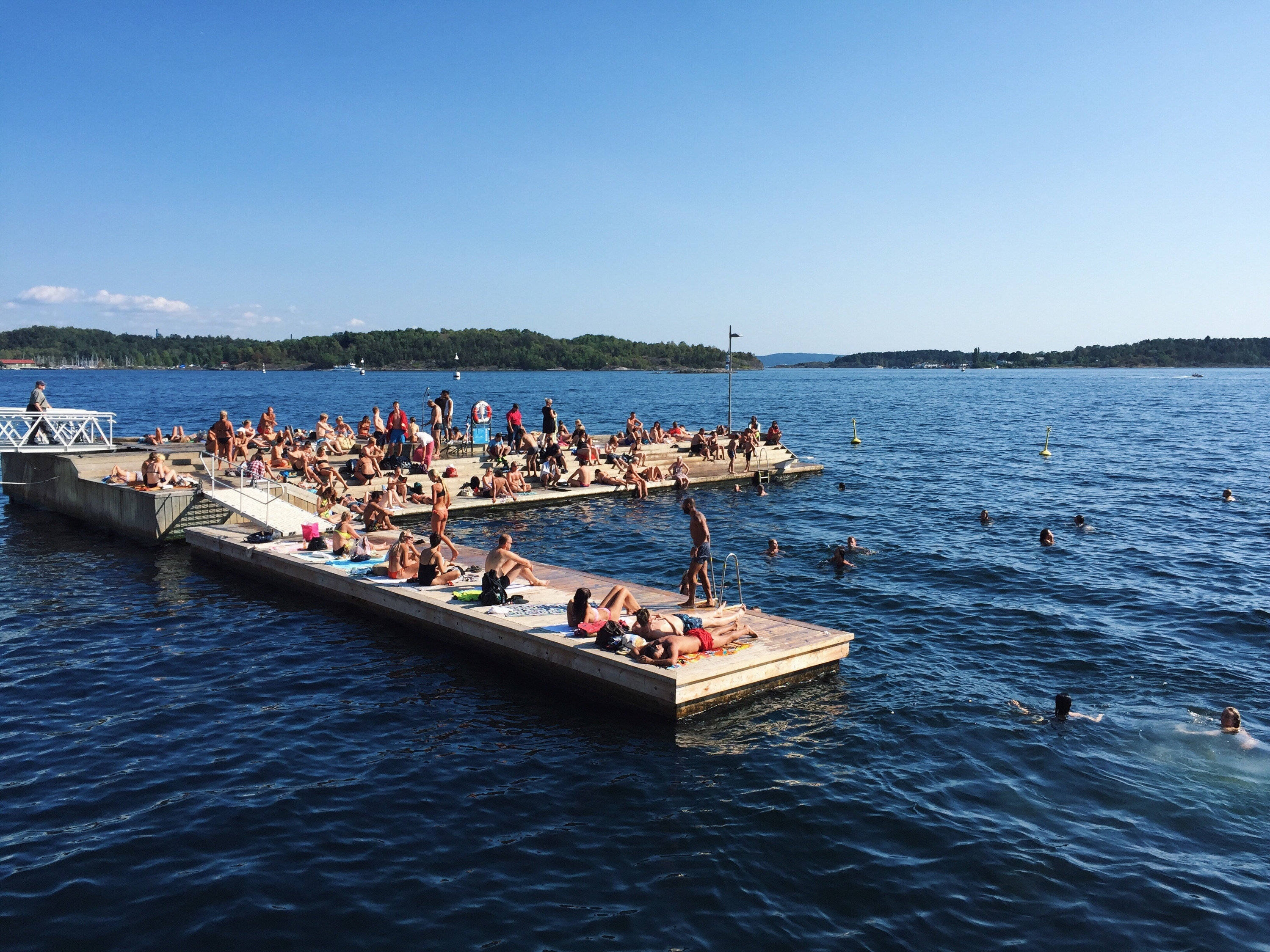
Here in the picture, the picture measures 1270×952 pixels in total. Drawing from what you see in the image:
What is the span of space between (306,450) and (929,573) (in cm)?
2109

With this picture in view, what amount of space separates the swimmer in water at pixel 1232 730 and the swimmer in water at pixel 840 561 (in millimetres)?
10167

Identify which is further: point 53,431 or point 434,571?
point 53,431

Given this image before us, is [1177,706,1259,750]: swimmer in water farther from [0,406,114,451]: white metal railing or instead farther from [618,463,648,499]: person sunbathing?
[0,406,114,451]: white metal railing

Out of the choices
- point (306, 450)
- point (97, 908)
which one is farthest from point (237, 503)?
point (97, 908)

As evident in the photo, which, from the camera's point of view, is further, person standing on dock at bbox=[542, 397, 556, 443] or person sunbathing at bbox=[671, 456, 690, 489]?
person sunbathing at bbox=[671, 456, 690, 489]

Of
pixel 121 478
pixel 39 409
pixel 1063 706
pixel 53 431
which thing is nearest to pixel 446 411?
pixel 121 478

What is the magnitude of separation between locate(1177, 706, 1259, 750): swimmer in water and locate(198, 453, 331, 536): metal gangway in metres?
19.7

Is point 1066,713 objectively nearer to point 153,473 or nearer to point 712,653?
point 712,653

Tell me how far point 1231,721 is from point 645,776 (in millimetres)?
8477

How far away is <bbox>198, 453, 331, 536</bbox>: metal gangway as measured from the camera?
23.2 meters

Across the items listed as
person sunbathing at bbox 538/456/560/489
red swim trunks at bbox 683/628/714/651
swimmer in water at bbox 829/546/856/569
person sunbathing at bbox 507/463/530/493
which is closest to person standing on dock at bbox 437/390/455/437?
person sunbathing at bbox 507/463/530/493

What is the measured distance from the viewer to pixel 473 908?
329 inches

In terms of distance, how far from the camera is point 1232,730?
12.2m

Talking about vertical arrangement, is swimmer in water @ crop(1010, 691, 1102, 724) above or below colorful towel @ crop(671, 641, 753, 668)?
below
